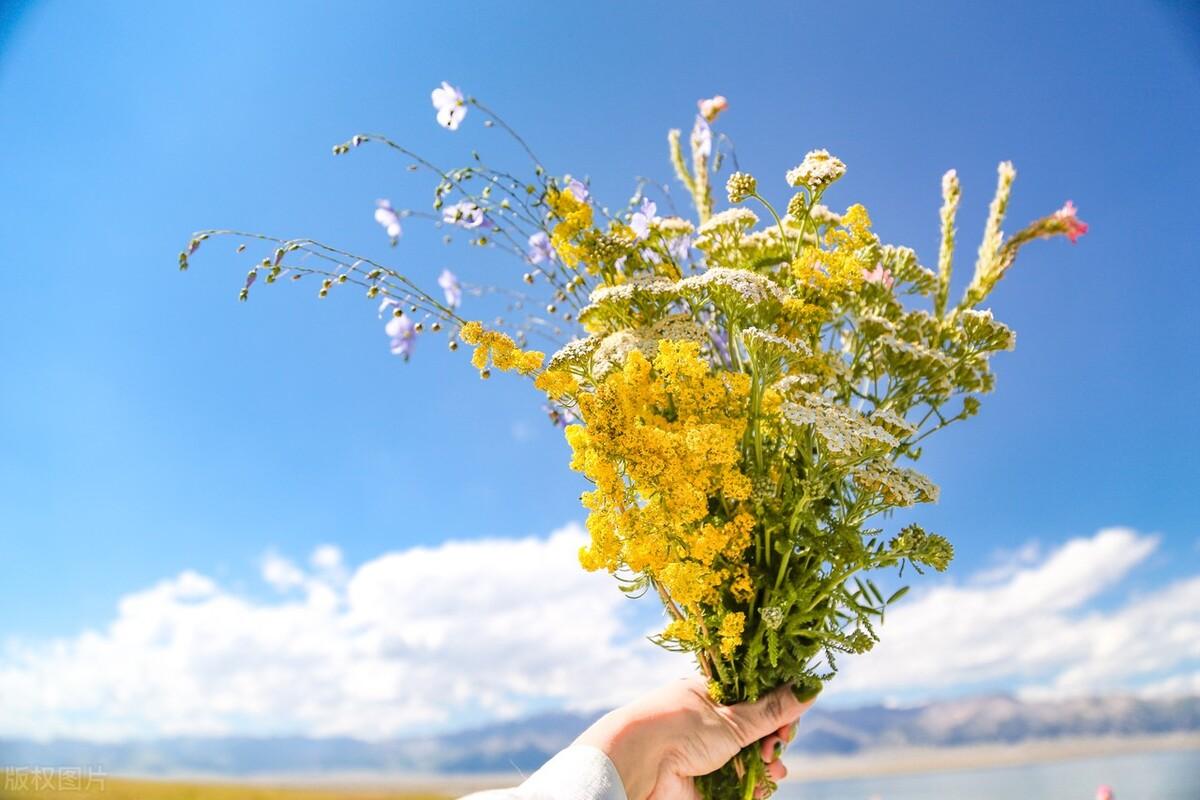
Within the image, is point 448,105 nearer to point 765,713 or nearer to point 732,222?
point 732,222

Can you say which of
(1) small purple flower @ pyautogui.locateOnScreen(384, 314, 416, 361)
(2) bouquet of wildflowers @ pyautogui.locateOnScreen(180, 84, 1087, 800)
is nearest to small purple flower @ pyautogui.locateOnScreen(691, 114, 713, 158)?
(2) bouquet of wildflowers @ pyautogui.locateOnScreen(180, 84, 1087, 800)

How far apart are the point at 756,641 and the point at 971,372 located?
21.5 inches

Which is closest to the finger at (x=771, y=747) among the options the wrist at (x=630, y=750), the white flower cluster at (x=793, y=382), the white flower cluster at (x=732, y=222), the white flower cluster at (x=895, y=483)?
the wrist at (x=630, y=750)

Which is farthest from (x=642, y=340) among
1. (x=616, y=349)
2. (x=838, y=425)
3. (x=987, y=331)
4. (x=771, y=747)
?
(x=771, y=747)

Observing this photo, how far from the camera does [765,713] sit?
1.32 m

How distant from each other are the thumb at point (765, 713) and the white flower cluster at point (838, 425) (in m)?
0.43

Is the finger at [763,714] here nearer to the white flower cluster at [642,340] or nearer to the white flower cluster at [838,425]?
the white flower cluster at [838,425]

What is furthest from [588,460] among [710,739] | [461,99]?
[461,99]

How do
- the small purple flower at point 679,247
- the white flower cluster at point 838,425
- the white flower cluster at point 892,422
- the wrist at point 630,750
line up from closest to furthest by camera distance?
the white flower cluster at point 838,425
the white flower cluster at point 892,422
the wrist at point 630,750
the small purple flower at point 679,247

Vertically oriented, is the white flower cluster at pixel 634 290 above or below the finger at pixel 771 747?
above

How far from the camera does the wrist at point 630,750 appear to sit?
129 centimetres

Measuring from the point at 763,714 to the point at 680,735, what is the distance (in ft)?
0.42

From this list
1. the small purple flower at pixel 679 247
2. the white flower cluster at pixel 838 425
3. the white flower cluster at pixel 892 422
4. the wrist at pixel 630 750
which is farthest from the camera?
the small purple flower at pixel 679 247

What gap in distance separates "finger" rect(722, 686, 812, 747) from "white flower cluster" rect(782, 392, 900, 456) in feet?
1.42
